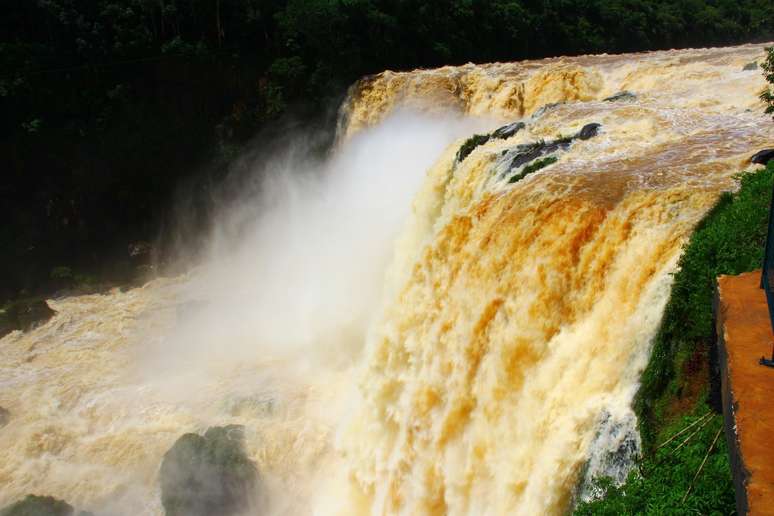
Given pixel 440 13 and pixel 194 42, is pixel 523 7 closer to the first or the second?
pixel 440 13

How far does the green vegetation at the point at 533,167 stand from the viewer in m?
10.4

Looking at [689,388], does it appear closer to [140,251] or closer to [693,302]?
[693,302]

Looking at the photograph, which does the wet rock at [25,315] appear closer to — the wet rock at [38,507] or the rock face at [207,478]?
the wet rock at [38,507]

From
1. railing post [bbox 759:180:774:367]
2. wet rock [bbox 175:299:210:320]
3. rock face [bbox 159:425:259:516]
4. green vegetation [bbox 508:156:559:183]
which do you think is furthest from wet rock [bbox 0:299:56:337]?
railing post [bbox 759:180:774:367]

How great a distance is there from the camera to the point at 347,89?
82.4ft

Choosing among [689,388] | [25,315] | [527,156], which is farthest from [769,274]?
[25,315]

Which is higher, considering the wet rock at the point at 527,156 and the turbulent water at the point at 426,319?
the wet rock at the point at 527,156

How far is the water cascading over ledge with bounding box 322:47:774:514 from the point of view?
21.5 feet

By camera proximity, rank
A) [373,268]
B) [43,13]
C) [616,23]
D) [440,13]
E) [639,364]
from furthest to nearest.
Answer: [616,23]
[440,13]
[43,13]
[373,268]
[639,364]

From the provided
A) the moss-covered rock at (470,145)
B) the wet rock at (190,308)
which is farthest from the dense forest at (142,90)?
the moss-covered rock at (470,145)

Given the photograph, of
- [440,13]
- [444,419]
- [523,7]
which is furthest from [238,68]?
[444,419]

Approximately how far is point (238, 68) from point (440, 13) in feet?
31.5

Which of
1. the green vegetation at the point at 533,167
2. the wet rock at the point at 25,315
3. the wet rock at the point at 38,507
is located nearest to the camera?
the green vegetation at the point at 533,167

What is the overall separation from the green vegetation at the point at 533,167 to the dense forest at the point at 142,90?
52.8 feet
